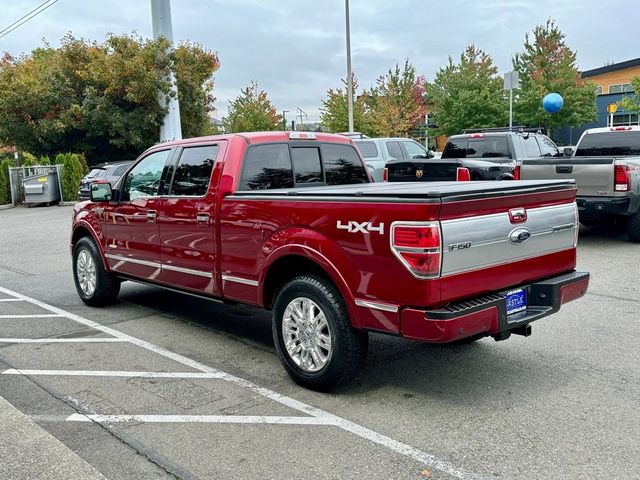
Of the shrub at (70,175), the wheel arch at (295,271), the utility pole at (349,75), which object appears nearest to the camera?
the wheel arch at (295,271)

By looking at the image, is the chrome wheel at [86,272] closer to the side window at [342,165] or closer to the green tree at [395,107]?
the side window at [342,165]

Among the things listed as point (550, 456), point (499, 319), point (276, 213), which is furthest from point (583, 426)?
point (276, 213)

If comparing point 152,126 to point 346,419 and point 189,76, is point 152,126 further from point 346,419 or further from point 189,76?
point 346,419

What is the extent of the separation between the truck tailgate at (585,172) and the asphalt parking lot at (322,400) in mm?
3454

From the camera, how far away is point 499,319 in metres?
4.11

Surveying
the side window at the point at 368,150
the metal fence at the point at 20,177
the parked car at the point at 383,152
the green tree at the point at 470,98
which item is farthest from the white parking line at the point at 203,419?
the green tree at the point at 470,98

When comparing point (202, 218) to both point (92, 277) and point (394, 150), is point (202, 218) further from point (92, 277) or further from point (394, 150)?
point (394, 150)

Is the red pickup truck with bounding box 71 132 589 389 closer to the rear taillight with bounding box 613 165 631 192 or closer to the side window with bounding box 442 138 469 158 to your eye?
the rear taillight with bounding box 613 165 631 192

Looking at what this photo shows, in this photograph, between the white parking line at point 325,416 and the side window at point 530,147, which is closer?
the white parking line at point 325,416

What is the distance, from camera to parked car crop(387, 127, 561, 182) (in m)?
11.3

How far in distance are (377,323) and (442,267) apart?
1.95 feet

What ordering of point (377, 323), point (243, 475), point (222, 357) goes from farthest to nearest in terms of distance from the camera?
1. point (222, 357)
2. point (377, 323)
3. point (243, 475)

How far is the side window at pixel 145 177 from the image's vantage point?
630 cm

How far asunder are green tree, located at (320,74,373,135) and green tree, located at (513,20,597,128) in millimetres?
10367
